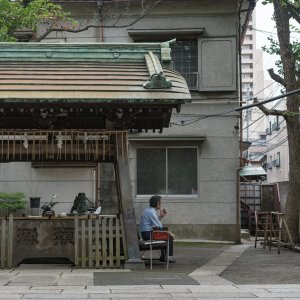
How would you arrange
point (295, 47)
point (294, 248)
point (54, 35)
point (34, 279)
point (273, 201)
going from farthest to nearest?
point (273, 201)
point (54, 35)
point (295, 47)
point (294, 248)
point (34, 279)

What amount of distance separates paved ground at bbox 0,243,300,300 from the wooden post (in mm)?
490

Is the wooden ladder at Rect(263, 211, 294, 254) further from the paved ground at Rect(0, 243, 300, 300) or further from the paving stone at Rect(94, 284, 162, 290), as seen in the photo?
the paving stone at Rect(94, 284, 162, 290)

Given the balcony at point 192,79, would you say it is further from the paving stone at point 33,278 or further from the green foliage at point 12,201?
the paving stone at point 33,278

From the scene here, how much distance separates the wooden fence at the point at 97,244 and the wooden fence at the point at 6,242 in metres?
1.39

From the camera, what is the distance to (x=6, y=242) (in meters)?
11.0

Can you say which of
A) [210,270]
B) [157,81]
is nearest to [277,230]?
[210,270]

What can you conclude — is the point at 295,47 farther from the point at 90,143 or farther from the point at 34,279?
the point at 34,279

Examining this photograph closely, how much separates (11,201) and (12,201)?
0.04 metres

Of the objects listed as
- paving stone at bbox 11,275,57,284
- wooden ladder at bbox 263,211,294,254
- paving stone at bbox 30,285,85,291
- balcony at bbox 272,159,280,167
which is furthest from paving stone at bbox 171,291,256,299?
balcony at bbox 272,159,280,167

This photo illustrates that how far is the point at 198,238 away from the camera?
18344 mm

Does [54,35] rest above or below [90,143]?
above

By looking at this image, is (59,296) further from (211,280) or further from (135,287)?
(211,280)

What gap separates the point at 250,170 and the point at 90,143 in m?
9.79

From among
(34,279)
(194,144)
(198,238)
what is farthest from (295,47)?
(34,279)
